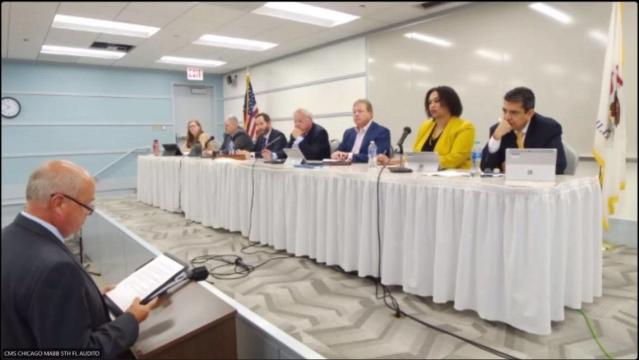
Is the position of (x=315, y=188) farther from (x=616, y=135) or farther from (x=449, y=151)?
(x=616, y=135)

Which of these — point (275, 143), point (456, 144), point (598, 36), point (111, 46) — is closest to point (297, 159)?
point (456, 144)

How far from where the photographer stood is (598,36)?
3223mm

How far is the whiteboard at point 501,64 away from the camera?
3271 mm

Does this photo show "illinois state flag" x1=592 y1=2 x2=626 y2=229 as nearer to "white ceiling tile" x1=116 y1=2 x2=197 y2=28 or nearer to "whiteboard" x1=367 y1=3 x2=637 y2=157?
"whiteboard" x1=367 y1=3 x2=637 y2=157

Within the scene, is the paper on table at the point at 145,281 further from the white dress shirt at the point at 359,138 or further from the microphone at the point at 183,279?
the white dress shirt at the point at 359,138

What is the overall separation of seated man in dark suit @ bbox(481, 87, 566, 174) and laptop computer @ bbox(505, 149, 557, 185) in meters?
0.46

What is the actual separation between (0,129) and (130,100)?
2.10m

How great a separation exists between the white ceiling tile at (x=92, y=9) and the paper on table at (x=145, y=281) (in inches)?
154

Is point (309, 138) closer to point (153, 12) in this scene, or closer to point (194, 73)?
point (153, 12)

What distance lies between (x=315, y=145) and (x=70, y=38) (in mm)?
4234

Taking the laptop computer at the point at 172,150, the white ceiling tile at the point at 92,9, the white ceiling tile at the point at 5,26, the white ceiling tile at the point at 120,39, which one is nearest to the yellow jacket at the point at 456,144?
the laptop computer at the point at 172,150

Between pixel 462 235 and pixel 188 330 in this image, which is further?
pixel 462 235

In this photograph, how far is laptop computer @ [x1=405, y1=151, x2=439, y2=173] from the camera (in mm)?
2260

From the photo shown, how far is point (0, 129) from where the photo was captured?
21.9 ft
